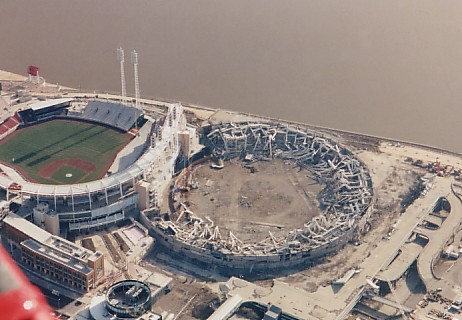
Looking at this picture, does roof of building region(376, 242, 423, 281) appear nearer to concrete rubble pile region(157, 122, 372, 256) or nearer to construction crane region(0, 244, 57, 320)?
concrete rubble pile region(157, 122, 372, 256)

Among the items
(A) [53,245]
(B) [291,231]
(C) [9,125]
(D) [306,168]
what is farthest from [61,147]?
(B) [291,231]

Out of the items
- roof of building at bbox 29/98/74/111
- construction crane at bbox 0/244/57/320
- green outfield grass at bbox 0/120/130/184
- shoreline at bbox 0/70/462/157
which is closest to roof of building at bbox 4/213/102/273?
green outfield grass at bbox 0/120/130/184

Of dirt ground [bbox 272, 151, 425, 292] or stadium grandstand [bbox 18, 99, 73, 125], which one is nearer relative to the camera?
dirt ground [bbox 272, 151, 425, 292]

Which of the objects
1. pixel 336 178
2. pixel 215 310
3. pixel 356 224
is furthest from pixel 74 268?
pixel 336 178

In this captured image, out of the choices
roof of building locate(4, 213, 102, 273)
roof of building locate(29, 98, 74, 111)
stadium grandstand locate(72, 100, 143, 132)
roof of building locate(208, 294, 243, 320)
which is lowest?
roof of building locate(208, 294, 243, 320)

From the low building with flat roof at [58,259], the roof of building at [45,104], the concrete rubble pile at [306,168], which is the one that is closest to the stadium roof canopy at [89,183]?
the low building with flat roof at [58,259]

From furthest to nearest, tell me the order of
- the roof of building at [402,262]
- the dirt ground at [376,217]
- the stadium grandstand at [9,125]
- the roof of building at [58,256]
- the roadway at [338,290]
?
the stadium grandstand at [9,125], the dirt ground at [376,217], the roof of building at [402,262], the roof of building at [58,256], the roadway at [338,290]

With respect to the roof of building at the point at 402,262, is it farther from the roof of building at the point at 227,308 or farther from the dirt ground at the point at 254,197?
the roof of building at the point at 227,308

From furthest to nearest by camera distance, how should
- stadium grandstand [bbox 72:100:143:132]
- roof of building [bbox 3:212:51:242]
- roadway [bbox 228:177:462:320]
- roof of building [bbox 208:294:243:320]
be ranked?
stadium grandstand [bbox 72:100:143:132], roof of building [bbox 3:212:51:242], roadway [bbox 228:177:462:320], roof of building [bbox 208:294:243:320]
